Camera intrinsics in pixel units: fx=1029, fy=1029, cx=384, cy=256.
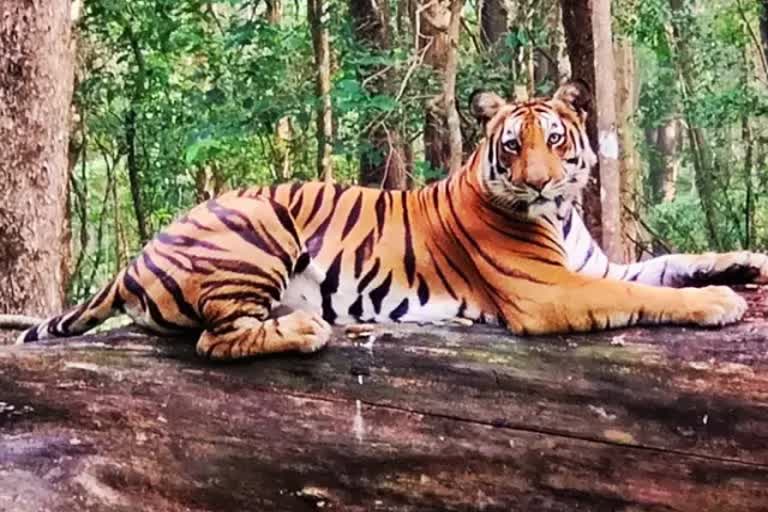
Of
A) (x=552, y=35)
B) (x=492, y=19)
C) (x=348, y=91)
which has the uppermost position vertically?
(x=492, y=19)

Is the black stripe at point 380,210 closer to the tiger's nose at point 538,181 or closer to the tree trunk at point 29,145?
the tiger's nose at point 538,181

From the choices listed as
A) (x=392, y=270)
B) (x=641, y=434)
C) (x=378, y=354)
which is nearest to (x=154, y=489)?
(x=378, y=354)

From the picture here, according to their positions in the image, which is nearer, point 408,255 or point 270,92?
point 408,255

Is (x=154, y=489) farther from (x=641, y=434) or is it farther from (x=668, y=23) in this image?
→ (x=668, y=23)

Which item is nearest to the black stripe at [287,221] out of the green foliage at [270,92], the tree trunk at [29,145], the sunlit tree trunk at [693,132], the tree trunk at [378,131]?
the tree trunk at [29,145]

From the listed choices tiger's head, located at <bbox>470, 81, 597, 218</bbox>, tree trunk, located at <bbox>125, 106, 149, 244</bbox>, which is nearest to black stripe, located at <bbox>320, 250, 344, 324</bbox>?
tiger's head, located at <bbox>470, 81, 597, 218</bbox>

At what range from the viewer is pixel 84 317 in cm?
393

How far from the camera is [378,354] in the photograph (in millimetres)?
3576

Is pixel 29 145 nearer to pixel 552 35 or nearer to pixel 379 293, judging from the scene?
pixel 379 293

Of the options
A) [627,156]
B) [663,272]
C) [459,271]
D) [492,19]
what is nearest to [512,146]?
[459,271]

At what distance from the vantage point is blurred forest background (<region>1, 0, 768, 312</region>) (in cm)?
770

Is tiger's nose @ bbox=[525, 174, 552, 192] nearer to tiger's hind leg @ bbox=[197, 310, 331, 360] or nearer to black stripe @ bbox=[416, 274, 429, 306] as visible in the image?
black stripe @ bbox=[416, 274, 429, 306]

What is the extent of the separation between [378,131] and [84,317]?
4.71m

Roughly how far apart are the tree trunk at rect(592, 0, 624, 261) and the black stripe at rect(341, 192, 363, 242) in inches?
79.4
